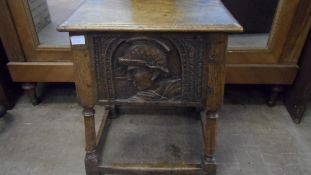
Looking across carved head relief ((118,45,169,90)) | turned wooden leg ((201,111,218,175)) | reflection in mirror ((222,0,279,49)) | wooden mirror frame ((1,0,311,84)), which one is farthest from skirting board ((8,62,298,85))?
carved head relief ((118,45,169,90))

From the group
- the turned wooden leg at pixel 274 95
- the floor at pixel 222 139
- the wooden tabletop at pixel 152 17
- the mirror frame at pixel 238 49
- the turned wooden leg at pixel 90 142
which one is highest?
the wooden tabletop at pixel 152 17

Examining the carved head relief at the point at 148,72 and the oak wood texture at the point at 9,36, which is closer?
the carved head relief at the point at 148,72

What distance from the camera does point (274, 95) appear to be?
1511mm

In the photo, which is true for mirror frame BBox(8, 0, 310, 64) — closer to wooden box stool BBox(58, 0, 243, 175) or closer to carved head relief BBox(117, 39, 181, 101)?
wooden box stool BBox(58, 0, 243, 175)

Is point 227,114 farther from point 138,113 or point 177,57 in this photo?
point 177,57

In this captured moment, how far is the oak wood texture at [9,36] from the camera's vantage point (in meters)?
1.25

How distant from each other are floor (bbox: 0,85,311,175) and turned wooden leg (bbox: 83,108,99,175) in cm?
10

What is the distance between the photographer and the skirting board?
1.38 m

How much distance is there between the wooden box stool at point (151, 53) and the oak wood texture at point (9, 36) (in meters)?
0.47

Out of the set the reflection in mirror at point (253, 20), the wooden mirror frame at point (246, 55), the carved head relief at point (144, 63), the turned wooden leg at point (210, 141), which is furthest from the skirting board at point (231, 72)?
the carved head relief at point (144, 63)

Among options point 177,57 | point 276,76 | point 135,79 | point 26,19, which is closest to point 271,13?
point 276,76

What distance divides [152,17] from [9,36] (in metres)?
0.80

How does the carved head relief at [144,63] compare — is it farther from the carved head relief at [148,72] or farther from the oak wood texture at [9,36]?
the oak wood texture at [9,36]

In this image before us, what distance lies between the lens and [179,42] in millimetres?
847
